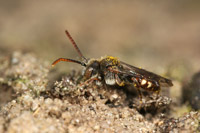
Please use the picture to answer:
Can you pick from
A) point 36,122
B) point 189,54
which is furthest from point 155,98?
point 189,54

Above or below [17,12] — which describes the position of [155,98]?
below

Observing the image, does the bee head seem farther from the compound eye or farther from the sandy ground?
the sandy ground

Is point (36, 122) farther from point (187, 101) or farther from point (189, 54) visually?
point (189, 54)

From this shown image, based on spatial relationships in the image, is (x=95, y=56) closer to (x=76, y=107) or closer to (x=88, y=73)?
(x=88, y=73)

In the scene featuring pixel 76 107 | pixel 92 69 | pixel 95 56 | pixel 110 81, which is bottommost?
pixel 76 107

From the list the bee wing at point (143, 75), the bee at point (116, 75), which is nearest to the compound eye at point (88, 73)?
the bee at point (116, 75)

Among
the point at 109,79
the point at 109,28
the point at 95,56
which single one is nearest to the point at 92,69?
the point at 109,79
